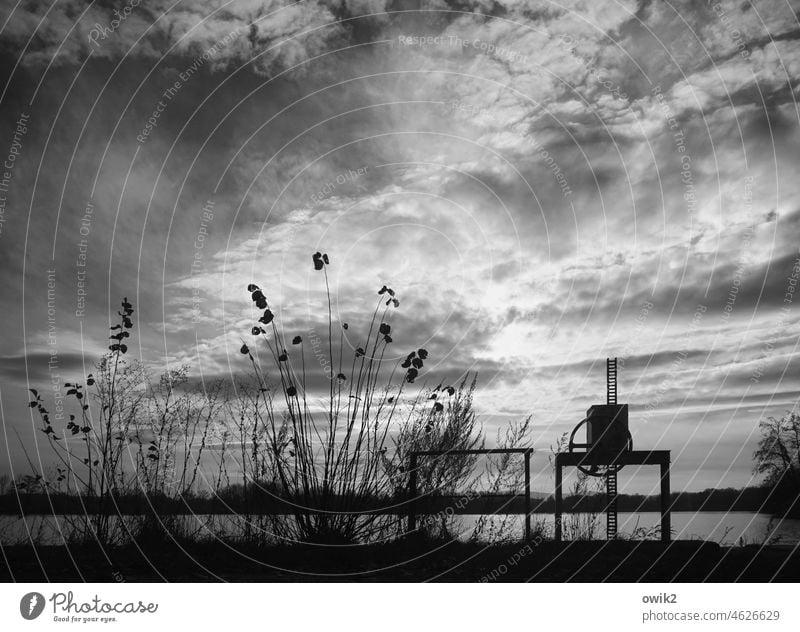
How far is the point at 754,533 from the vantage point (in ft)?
24.6

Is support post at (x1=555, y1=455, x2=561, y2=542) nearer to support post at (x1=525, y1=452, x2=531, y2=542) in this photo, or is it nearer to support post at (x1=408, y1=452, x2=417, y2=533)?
support post at (x1=525, y1=452, x2=531, y2=542)

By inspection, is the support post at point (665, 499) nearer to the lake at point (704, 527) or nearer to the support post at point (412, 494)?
the lake at point (704, 527)

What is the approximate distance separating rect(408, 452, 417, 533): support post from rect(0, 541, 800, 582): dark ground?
1.10ft

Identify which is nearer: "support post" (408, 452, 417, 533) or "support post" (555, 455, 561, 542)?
"support post" (408, 452, 417, 533)

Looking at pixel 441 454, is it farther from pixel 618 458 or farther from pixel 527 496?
pixel 618 458

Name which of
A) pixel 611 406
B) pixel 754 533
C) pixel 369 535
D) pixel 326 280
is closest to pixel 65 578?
pixel 369 535

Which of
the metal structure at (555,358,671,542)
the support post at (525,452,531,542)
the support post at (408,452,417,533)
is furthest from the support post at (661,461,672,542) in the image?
the support post at (408,452,417,533)

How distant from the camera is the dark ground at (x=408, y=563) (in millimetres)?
6090

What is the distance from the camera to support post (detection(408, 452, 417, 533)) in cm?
752

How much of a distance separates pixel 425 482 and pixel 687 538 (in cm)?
297
